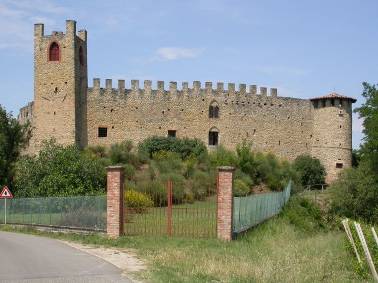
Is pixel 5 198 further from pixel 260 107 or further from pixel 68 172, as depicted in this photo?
pixel 260 107

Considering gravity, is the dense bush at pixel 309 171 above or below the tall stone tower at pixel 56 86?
below

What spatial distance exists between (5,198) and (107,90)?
705 inches

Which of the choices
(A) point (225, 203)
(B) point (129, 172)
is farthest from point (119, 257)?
(B) point (129, 172)

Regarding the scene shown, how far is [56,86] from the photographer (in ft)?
132

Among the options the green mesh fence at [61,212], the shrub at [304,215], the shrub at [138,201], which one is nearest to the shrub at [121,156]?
the shrub at [304,215]

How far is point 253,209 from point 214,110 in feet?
76.9

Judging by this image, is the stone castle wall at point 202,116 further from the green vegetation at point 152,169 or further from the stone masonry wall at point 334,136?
the green vegetation at point 152,169

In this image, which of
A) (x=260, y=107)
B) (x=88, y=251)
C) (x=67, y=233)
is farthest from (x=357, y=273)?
(x=260, y=107)

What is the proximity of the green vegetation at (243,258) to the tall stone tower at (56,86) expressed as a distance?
18.5 m

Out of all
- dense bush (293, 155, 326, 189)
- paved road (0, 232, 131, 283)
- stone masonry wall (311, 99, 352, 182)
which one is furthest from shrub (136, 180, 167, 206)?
stone masonry wall (311, 99, 352, 182)

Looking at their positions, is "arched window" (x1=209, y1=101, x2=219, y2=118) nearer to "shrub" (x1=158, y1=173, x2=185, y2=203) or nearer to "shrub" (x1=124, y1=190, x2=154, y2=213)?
"shrub" (x1=158, y1=173, x2=185, y2=203)

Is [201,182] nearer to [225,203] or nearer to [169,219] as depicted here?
[169,219]

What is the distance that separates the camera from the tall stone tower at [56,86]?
3984 cm

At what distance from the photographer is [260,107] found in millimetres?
47156
